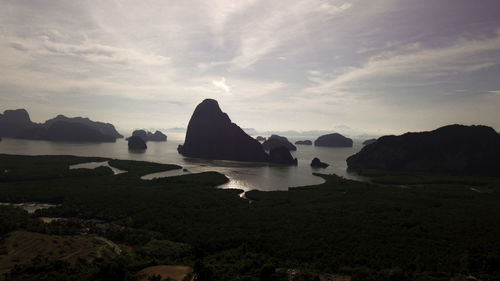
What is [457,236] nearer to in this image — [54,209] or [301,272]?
[301,272]

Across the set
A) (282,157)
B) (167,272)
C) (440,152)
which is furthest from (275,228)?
(440,152)

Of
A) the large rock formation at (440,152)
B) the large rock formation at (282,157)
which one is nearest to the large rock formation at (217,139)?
the large rock formation at (282,157)

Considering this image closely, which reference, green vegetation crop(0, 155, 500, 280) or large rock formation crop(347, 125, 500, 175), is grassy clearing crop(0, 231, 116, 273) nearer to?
green vegetation crop(0, 155, 500, 280)

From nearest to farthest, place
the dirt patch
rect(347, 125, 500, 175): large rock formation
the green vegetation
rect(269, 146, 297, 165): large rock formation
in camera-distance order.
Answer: the dirt patch
the green vegetation
rect(347, 125, 500, 175): large rock formation
rect(269, 146, 297, 165): large rock formation

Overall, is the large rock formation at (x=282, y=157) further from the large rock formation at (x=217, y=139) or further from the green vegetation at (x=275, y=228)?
the green vegetation at (x=275, y=228)

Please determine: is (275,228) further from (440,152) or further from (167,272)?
(440,152)

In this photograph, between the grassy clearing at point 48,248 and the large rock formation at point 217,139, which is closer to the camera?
the grassy clearing at point 48,248

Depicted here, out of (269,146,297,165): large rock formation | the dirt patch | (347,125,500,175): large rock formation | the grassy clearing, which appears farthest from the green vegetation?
(269,146,297,165): large rock formation

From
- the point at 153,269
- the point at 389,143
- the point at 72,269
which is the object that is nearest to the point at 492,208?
the point at 153,269
